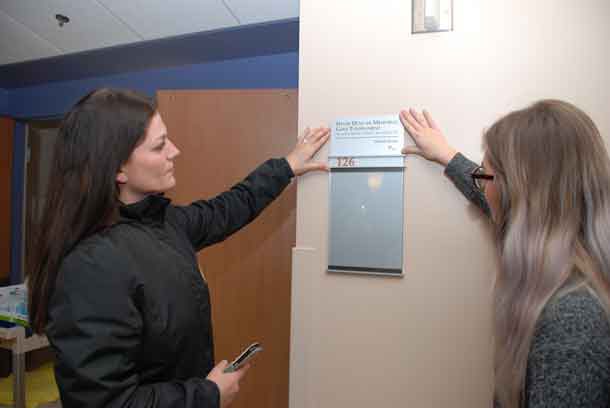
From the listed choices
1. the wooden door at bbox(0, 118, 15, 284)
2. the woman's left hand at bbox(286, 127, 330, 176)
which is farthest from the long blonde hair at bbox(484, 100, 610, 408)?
the wooden door at bbox(0, 118, 15, 284)

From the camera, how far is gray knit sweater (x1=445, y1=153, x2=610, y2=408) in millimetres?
551

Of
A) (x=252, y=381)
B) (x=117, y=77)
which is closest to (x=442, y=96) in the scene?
(x=252, y=381)

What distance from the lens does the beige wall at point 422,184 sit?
93 cm

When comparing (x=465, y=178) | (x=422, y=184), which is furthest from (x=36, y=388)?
(x=465, y=178)

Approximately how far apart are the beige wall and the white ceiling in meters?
1.08

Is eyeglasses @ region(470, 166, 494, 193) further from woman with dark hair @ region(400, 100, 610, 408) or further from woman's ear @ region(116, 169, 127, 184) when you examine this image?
woman's ear @ region(116, 169, 127, 184)

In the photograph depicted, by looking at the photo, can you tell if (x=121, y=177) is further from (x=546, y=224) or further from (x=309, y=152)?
(x=546, y=224)

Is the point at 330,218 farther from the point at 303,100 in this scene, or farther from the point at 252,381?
the point at 252,381

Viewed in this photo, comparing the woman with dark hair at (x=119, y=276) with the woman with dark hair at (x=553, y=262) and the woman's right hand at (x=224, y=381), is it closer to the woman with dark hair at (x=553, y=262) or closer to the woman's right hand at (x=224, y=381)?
the woman's right hand at (x=224, y=381)

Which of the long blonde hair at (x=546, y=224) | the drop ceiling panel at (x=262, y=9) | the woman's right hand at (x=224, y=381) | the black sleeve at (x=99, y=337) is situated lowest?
the woman's right hand at (x=224, y=381)

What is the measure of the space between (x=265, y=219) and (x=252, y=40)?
1.28m

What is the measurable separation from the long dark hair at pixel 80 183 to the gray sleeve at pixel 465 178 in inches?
30.5

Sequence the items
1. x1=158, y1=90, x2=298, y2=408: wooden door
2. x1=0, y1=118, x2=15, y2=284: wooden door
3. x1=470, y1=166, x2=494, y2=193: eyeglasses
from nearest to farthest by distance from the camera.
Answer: x1=470, y1=166, x2=494, y2=193: eyeglasses
x1=158, y1=90, x2=298, y2=408: wooden door
x1=0, y1=118, x2=15, y2=284: wooden door

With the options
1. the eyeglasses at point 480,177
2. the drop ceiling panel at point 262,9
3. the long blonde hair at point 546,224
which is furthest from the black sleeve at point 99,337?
the drop ceiling panel at point 262,9
